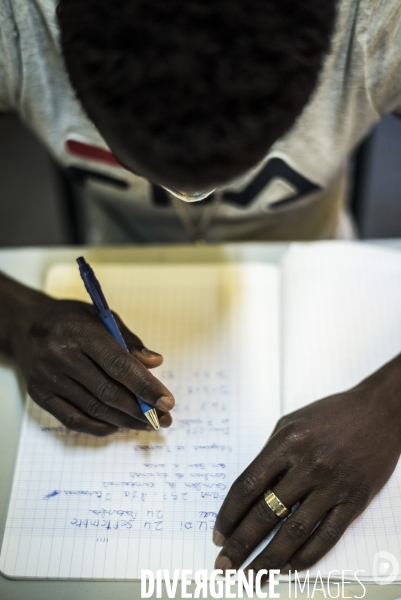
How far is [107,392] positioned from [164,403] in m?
0.07

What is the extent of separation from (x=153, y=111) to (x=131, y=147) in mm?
45

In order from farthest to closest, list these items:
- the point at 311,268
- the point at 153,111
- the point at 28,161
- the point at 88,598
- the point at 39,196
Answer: the point at 39,196
the point at 28,161
the point at 311,268
the point at 88,598
the point at 153,111

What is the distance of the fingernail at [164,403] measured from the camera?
66 centimetres

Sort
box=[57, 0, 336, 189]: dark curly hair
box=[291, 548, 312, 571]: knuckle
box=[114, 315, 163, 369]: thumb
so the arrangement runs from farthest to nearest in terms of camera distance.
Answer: box=[114, 315, 163, 369]: thumb → box=[291, 548, 312, 571]: knuckle → box=[57, 0, 336, 189]: dark curly hair

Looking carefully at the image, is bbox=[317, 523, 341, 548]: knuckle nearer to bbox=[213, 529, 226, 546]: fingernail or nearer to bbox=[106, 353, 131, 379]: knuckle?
bbox=[213, 529, 226, 546]: fingernail

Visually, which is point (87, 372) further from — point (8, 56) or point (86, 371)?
point (8, 56)

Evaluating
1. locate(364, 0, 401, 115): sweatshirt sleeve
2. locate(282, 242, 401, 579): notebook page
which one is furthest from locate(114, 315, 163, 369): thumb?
locate(364, 0, 401, 115): sweatshirt sleeve

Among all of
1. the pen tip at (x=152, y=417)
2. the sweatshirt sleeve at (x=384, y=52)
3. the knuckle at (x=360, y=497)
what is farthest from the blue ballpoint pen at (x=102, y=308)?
the sweatshirt sleeve at (x=384, y=52)

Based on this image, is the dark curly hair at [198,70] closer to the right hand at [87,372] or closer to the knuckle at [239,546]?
the right hand at [87,372]

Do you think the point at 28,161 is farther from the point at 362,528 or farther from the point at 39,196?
the point at 362,528

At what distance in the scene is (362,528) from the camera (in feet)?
2.07

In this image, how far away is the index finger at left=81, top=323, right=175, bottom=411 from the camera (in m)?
0.66

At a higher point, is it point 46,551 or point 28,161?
point 46,551

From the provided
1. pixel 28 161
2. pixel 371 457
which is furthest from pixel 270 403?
pixel 28 161
